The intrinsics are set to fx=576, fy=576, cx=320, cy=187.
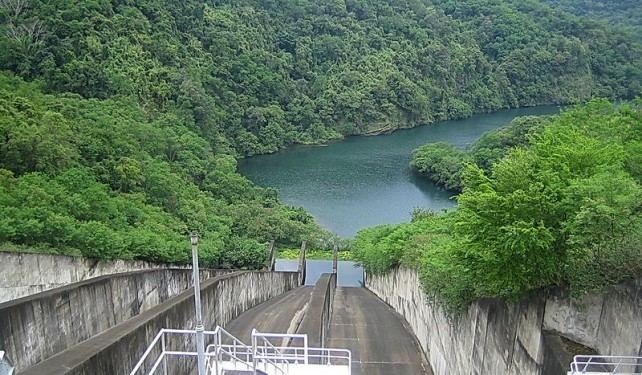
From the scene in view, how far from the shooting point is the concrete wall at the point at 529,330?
339 inches

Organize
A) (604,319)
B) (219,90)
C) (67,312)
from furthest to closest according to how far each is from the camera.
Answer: (219,90)
(67,312)
(604,319)

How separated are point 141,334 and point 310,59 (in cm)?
9163

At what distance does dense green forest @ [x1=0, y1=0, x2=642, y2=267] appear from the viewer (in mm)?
27031

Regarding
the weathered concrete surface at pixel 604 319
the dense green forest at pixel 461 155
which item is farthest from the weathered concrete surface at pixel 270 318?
the dense green forest at pixel 461 155

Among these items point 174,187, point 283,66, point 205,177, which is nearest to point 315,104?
point 283,66

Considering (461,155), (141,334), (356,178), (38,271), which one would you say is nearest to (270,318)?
(38,271)

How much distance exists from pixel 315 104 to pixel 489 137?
34.8m

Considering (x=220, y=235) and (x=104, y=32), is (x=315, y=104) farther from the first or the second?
(x=220, y=235)

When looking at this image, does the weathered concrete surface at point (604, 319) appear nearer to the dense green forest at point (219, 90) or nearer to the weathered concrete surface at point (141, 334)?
the weathered concrete surface at point (141, 334)

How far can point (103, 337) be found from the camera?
9.12 m

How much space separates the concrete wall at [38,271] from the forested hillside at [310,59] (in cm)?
3498

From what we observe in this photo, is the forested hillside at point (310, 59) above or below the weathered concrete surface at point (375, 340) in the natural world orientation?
above

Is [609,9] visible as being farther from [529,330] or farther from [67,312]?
[67,312]

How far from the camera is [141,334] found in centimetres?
1007
